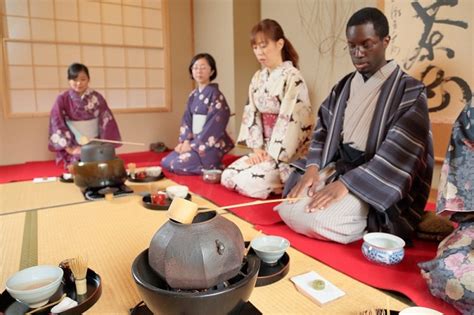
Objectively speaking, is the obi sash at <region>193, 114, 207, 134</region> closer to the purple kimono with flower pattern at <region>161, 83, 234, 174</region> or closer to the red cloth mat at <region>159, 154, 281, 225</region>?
the purple kimono with flower pattern at <region>161, 83, 234, 174</region>

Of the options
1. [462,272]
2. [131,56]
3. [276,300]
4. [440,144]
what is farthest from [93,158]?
[131,56]

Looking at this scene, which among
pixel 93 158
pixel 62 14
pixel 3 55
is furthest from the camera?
pixel 62 14

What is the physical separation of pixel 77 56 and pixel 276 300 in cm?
509

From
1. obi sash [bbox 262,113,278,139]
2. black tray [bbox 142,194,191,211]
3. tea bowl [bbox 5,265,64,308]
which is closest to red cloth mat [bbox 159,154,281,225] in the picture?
black tray [bbox 142,194,191,211]

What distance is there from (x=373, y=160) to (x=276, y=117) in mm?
1355

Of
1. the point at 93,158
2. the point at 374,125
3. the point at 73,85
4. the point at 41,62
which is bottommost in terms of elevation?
the point at 93,158

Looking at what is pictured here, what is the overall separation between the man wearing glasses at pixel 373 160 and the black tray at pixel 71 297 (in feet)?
3.80

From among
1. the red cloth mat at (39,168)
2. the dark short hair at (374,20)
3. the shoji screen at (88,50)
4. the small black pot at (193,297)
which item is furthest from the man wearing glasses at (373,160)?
the shoji screen at (88,50)

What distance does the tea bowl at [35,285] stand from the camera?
48.0 inches

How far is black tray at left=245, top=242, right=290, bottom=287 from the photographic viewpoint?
1.54 meters

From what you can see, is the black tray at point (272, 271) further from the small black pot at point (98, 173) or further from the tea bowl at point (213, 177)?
the tea bowl at point (213, 177)

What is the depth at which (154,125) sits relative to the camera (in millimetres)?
6086

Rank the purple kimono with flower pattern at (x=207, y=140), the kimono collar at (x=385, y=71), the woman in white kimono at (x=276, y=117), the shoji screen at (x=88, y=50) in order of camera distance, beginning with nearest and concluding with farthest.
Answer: the kimono collar at (x=385, y=71), the woman in white kimono at (x=276, y=117), the purple kimono with flower pattern at (x=207, y=140), the shoji screen at (x=88, y=50)

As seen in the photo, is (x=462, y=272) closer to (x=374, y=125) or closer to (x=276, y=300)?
(x=276, y=300)
